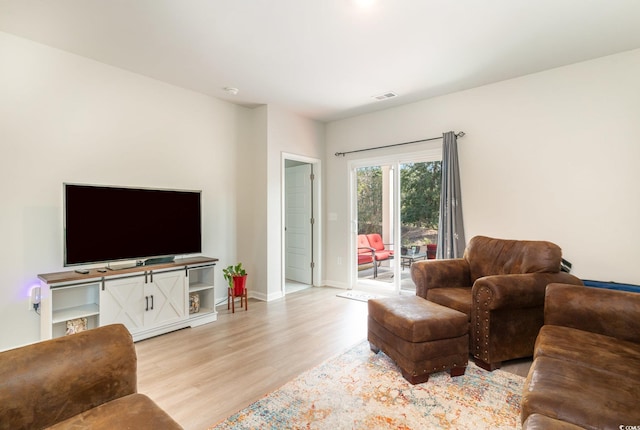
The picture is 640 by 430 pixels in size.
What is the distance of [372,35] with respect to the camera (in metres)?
2.65

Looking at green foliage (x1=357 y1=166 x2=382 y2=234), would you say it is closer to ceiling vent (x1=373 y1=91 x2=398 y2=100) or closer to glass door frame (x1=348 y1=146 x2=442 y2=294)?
glass door frame (x1=348 y1=146 x2=442 y2=294)

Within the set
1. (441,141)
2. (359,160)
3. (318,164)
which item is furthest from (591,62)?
(318,164)

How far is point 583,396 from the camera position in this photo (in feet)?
4.04

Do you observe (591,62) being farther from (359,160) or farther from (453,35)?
(359,160)

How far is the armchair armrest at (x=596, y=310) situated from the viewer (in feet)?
5.91

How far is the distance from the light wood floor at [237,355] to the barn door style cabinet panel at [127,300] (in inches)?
6.4

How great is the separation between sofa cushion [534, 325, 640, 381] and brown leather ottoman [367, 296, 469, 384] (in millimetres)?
556

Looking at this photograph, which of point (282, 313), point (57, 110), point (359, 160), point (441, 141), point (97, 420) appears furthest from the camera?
point (359, 160)

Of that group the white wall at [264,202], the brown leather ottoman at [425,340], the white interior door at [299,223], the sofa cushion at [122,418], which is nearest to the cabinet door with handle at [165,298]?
the white wall at [264,202]

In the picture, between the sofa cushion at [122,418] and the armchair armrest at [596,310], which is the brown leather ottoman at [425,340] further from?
the sofa cushion at [122,418]

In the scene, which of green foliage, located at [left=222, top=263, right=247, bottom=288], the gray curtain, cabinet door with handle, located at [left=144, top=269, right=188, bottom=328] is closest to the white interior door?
green foliage, located at [left=222, top=263, right=247, bottom=288]

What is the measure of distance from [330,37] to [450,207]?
7.99 ft

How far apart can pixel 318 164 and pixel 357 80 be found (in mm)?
1857

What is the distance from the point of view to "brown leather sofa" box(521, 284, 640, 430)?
1.15m
